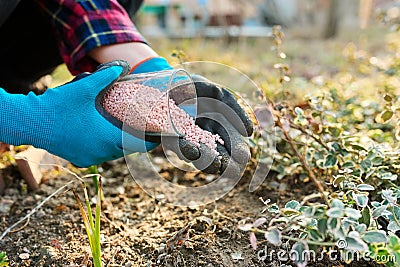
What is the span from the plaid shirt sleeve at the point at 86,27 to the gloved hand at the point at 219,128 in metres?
0.35

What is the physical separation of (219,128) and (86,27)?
576mm

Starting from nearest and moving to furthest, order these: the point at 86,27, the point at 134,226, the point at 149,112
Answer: the point at 149,112
the point at 134,226
the point at 86,27

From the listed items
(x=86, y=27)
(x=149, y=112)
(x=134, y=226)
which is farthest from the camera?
(x=86, y=27)

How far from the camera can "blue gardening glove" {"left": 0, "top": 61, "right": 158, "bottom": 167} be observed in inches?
42.6

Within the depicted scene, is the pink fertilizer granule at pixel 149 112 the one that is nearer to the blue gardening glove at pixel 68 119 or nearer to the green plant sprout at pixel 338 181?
the blue gardening glove at pixel 68 119

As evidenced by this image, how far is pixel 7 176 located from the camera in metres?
1.52

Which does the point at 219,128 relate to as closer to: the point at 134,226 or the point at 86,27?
the point at 134,226

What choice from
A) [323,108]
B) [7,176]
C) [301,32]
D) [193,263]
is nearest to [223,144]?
[193,263]

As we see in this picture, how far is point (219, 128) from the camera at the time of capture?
45.1 inches

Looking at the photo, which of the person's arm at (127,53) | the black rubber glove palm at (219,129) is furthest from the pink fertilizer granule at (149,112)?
the person's arm at (127,53)

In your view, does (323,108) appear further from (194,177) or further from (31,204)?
(31,204)

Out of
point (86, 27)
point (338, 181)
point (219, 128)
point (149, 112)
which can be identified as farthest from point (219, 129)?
point (86, 27)

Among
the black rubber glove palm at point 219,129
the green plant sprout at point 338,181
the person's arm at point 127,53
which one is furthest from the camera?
the person's arm at point 127,53

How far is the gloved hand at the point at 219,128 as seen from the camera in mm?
1038
